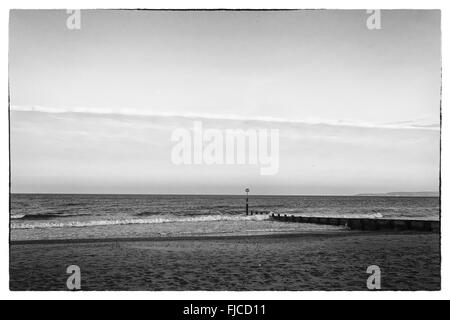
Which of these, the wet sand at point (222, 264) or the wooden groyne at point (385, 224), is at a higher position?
the wet sand at point (222, 264)

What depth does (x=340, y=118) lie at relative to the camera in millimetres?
8922

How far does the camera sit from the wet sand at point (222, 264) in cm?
764

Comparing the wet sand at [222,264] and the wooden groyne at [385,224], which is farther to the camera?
the wooden groyne at [385,224]

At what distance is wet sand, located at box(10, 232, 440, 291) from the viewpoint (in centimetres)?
764

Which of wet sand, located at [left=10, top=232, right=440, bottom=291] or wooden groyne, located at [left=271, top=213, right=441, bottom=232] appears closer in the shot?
wet sand, located at [left=10, top=232, right=440, bottom=291]

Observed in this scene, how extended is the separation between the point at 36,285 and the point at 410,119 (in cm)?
671

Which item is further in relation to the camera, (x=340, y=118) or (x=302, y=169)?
(x=302, y=169)

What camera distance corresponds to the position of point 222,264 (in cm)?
877

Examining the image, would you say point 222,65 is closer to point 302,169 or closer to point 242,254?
point 302,169

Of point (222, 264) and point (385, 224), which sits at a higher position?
point (222, 264)

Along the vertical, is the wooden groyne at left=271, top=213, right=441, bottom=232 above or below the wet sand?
below

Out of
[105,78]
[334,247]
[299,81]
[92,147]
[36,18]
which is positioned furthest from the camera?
[334,247]

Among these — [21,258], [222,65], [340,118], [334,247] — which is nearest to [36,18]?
[222,65]

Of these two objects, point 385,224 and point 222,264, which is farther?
point 385,224
